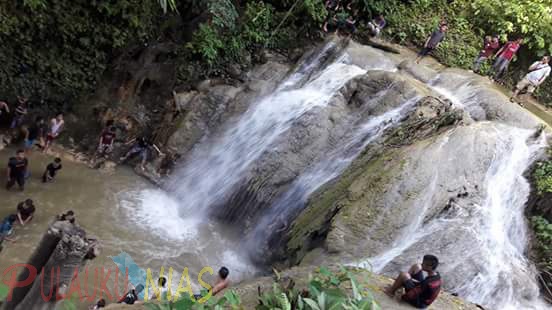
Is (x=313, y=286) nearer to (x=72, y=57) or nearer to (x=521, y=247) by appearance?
(x=521, y=247)

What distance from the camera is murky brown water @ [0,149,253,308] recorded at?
8703mm

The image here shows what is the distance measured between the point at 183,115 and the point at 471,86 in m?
6.93

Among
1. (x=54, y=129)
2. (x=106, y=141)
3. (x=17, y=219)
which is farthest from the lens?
(x=106, y=141)

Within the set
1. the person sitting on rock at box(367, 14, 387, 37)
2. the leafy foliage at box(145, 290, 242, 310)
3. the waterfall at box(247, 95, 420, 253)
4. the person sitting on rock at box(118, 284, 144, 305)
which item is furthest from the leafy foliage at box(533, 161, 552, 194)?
the person sitting on rock at box(118, 284, 144, 305)

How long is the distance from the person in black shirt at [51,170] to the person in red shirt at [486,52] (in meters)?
11.0

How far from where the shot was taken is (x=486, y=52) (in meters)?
13.2

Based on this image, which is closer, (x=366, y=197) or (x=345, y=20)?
(x=366, y=197)

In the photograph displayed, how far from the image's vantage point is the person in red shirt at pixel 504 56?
1296 cm

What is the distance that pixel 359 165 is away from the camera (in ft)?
29.4

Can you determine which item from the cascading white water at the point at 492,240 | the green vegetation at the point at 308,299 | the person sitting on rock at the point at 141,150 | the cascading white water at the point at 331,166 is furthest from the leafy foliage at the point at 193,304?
the person sitting on rock at the point at 141,150

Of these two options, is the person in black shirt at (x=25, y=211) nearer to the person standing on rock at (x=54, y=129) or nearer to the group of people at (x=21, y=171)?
the group of people at (x=21, y=171)

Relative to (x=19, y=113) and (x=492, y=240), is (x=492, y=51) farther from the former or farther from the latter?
(x=19, y=113)

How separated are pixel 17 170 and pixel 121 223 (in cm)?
229

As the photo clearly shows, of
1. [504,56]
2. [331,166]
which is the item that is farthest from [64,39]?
[504,56]
